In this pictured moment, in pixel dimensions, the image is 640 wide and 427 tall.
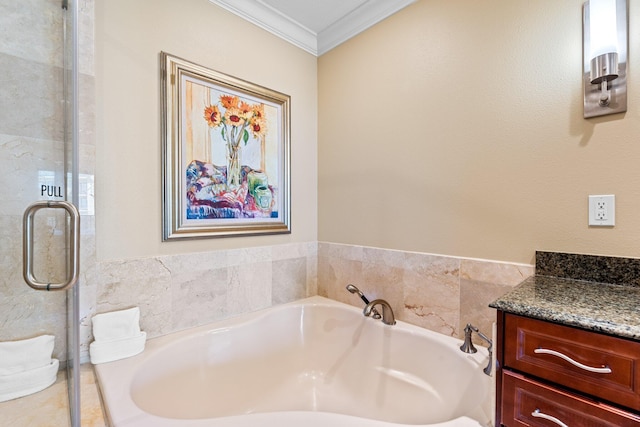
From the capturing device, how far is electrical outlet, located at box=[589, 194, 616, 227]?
3.84 ft

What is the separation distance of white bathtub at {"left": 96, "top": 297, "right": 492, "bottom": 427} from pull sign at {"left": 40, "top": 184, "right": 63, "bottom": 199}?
781mm

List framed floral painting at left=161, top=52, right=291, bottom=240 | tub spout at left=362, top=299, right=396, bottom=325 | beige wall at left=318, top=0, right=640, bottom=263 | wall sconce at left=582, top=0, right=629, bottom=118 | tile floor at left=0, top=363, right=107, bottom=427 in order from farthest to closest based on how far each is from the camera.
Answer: tub spout at left=362, top=299, right=396, bottom=325 < framed floral painting at left=161, top=52, right=291, bottom=240 < beige wall at left=318, top=0, right=640, bottom=263 < wall sconce at left=582, top=0, right=629, bottom=118 < tile floor at left=0, top=363, right=107, bottom=427

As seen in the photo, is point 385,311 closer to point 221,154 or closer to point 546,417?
point 546,417

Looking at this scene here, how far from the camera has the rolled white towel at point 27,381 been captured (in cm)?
111

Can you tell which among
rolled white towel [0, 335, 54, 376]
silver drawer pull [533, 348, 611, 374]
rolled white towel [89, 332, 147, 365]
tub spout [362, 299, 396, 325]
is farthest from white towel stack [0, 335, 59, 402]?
silver drawer pull [533, 348, 611, 374]

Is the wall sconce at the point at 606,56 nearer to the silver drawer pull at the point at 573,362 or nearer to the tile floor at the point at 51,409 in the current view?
the silver drawer pull at the point at 573,362

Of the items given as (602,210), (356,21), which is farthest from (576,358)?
(356,21)

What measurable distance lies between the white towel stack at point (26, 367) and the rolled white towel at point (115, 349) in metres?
0.13

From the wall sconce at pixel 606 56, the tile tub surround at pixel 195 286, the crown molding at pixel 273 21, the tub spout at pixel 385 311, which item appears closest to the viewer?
the wall sconce at pixel 606 56

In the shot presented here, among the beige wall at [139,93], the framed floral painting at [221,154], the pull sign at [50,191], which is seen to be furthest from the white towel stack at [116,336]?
the pull sign at [50,191]

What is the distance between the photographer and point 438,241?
66.5 inches

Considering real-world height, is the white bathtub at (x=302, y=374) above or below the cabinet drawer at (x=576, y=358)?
below

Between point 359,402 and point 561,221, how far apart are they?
4.80 ft

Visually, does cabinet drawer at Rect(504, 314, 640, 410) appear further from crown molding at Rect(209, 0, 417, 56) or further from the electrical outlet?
crown molding at Rect(209, 0, 417, 56)
